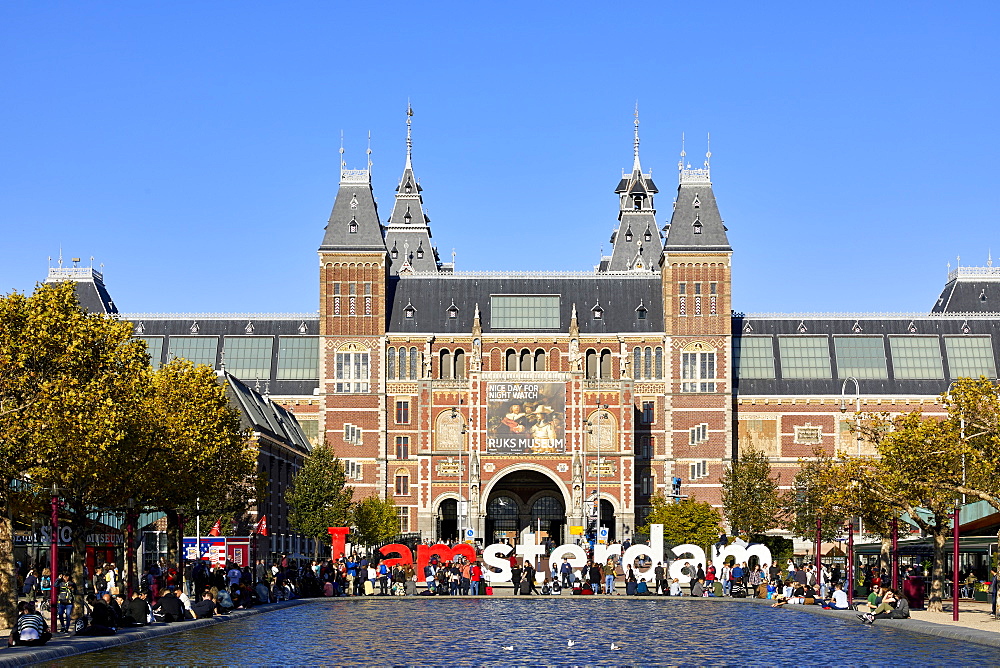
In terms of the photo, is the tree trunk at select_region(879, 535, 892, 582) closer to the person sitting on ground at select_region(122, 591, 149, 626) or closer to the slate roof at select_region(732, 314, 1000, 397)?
the person sitting on ground at select_region(122, 591, 149, 626)

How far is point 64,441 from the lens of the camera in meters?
40.1

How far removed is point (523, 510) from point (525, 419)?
432 inches

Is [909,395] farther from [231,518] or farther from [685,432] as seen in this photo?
[231,518]

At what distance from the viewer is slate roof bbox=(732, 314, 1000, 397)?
390ft

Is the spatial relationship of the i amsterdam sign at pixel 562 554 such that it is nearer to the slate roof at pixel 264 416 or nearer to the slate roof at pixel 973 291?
the slate roof at pixel 264 416

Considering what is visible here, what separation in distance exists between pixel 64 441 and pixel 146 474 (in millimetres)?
8841

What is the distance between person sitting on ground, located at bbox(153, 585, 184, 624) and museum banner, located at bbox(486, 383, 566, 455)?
231ft

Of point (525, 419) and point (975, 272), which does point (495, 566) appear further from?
point (975, 272)

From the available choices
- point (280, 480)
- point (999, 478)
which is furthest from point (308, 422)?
point (999, 478)

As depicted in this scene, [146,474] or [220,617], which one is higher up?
[146,474]

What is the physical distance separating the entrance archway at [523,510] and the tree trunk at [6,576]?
80.7 meters

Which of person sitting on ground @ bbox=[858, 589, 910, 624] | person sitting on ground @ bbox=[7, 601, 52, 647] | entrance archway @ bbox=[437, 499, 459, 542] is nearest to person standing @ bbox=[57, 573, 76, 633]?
person sitting on ground @ bbox=[7, 601, 52, 647]

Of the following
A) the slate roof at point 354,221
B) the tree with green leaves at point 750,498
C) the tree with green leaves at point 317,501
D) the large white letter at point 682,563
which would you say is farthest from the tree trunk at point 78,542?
the slate roof at point 354,221

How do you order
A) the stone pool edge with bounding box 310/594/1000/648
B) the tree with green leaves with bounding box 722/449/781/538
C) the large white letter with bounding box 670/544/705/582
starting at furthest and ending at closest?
the tree with green leaves with bounding box 722/449/781/538 → the large white letter with bounding box 670/544/705/582 → the stone pool edge with bounding box 310/594/1000/648
